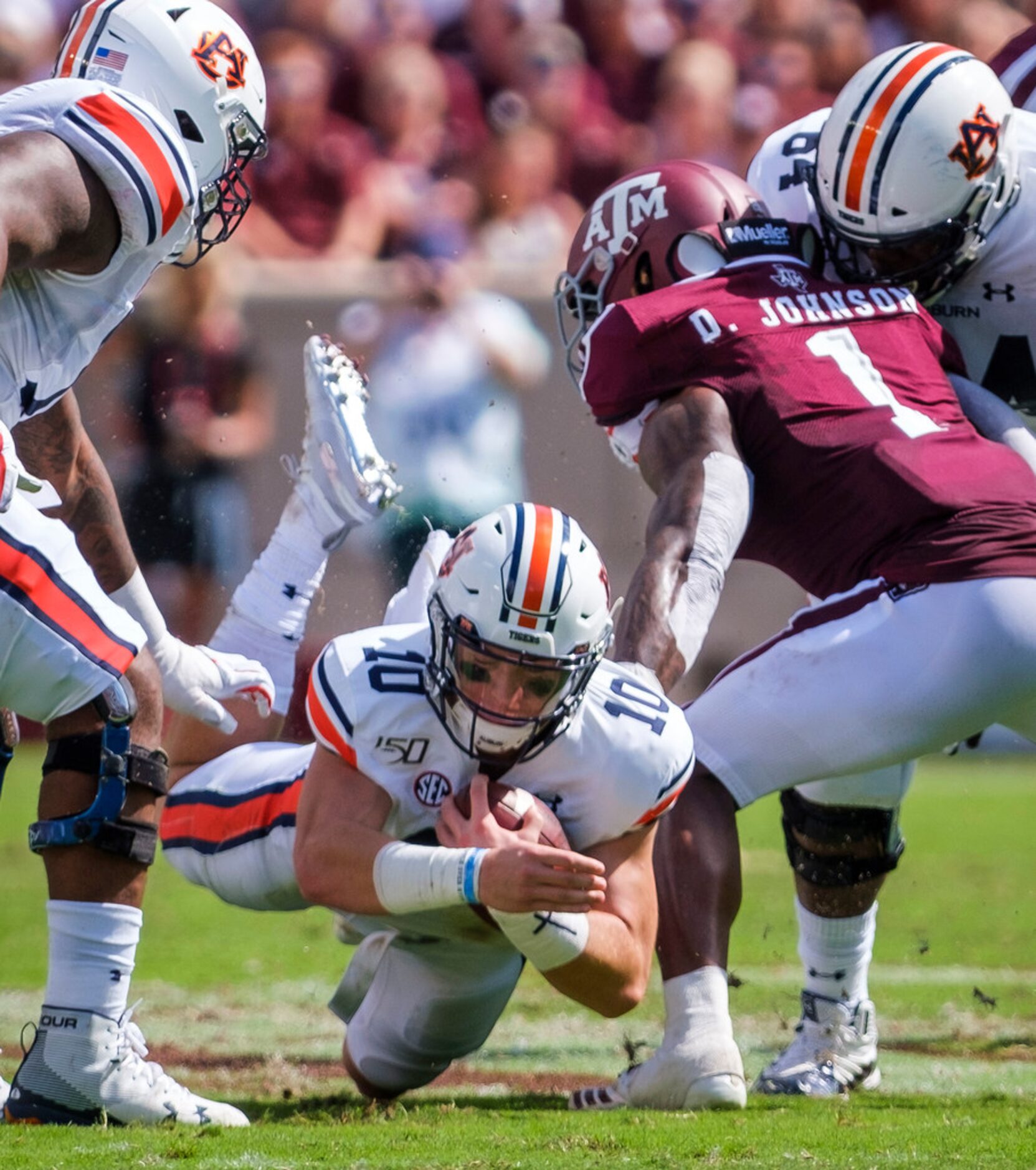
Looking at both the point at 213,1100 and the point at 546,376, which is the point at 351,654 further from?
the point at 546,376

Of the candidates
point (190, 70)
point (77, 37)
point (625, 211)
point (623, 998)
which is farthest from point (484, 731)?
point (77, 37)

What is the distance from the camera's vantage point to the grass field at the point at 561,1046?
261cm

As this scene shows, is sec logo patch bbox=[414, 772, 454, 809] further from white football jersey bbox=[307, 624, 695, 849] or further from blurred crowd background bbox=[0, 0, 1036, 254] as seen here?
blurred crowd background bbox=[0, 0, 1036, 254]

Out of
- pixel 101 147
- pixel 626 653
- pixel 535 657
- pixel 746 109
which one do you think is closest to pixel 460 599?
pixel 535 657

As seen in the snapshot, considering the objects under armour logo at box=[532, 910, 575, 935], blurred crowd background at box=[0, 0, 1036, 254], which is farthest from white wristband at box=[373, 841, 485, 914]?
blurred crowd background at box=[0, 0, 1036, 254]

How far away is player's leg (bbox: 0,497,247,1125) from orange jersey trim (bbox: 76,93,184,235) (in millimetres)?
574

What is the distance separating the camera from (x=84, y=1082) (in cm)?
282

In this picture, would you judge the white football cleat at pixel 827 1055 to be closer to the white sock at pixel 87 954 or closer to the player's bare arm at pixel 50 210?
the white sock at pixel 87 954

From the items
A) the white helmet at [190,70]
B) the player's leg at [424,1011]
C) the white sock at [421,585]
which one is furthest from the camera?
the white sock at [421,585]

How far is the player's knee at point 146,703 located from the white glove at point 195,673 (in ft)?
1.39

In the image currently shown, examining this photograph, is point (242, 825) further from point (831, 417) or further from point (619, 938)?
point (831, 417)

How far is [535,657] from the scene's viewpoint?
2867 millimetres

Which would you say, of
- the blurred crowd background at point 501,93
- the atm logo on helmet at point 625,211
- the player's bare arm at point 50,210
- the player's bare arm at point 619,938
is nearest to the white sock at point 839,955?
the player's bare arm at point 619,938

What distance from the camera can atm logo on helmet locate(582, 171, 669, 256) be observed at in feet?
13.2
